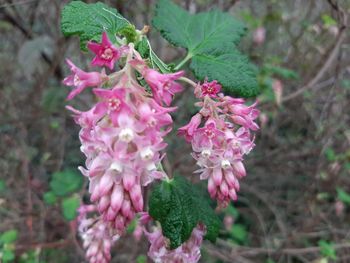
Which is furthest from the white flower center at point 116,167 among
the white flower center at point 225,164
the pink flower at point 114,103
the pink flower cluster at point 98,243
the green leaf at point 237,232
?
the green leaf at point 237,232

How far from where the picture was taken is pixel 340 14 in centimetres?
262

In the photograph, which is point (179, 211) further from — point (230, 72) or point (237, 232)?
point (237, 232)

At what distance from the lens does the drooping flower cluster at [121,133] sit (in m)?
1.04

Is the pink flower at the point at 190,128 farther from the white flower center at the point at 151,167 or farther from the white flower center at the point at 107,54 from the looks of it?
the white flower center at the point at 107,54

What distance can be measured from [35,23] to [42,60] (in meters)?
0.35

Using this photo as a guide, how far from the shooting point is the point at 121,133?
3.39 feet

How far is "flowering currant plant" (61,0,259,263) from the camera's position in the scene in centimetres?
106

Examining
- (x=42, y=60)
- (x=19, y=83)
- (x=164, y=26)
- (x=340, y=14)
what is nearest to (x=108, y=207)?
(x=164, y=26)

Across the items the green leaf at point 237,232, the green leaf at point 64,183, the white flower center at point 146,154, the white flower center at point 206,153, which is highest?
the white flower center at point 146,154

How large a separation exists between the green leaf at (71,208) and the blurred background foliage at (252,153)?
22cm

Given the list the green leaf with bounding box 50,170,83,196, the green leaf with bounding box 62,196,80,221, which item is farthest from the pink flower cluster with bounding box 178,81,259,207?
the green leaf with bounding box 50,170,83,196

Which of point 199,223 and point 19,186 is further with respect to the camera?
point 19,186

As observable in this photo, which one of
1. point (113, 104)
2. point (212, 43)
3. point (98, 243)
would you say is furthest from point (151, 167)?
point (98, 243)

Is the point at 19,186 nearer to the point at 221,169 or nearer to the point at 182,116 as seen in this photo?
the point at 182,116
